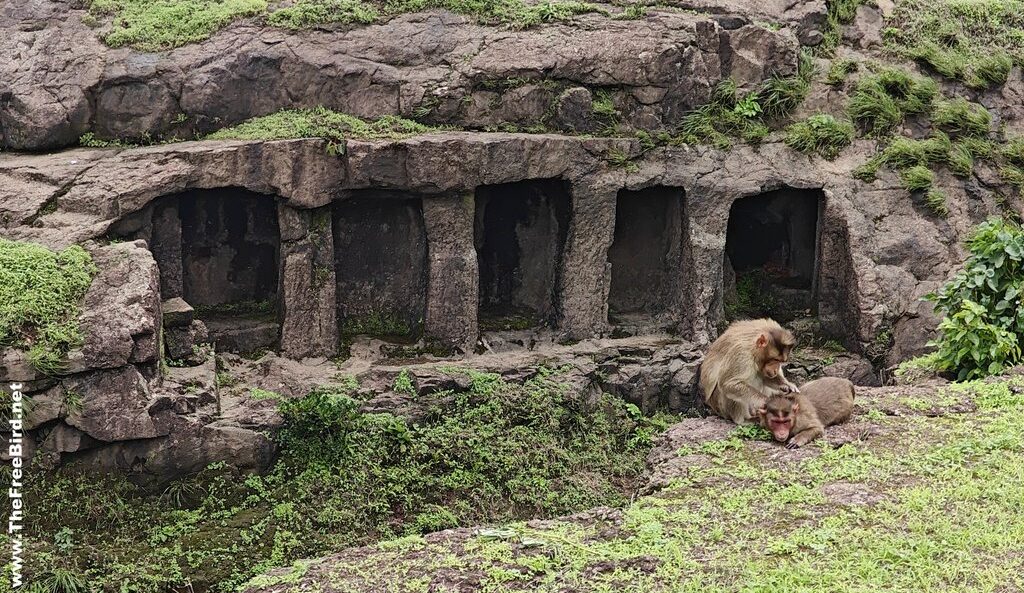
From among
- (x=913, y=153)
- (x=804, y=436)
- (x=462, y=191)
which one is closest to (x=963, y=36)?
(x=913, y=153)

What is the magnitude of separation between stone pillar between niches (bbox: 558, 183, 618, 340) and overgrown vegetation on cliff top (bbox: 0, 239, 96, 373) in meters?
5.87

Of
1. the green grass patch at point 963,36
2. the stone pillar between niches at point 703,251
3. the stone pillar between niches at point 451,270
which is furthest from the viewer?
the green grass patch at point 963,36

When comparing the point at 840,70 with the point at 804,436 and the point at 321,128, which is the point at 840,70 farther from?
the point at 804,436

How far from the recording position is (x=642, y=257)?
15.9m

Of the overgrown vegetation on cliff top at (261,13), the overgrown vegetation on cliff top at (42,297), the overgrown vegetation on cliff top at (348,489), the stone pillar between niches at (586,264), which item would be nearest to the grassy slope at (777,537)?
the overgrown vegetation on cliff top at (348,489)

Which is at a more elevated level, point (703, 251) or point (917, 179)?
point (917, 179)

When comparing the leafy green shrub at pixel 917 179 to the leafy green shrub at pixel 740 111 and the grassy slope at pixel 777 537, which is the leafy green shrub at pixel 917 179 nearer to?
the leafy green shrub at pixel 740 111

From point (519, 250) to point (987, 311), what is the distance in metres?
6.77

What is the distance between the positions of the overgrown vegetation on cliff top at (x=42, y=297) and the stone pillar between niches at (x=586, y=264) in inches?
231

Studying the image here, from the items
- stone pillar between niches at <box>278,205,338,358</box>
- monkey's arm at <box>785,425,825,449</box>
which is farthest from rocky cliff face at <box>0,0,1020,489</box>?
monkey's arm at <box>785,425,825,449</box>

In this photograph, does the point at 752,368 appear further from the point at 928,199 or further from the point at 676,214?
the point at 928,199

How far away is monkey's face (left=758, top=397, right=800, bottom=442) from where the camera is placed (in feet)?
26.8

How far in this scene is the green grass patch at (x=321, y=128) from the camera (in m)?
13.5

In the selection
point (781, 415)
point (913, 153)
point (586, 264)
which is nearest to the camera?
point (781, 415)
